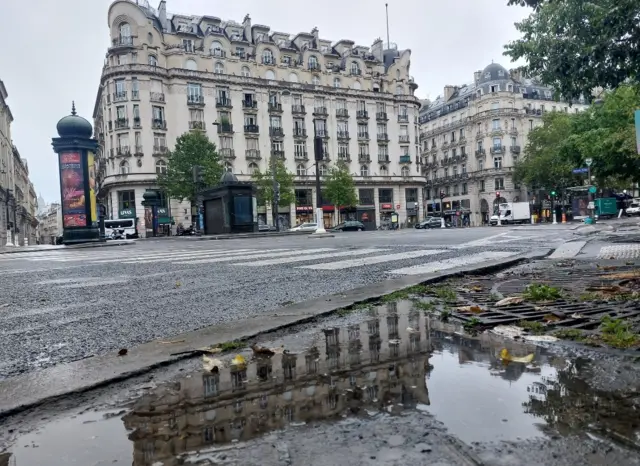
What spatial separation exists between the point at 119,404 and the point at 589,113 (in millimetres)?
30082

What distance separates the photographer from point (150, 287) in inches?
242

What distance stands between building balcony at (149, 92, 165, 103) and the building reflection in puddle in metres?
53.4

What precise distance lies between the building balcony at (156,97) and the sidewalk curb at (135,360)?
2042 inches

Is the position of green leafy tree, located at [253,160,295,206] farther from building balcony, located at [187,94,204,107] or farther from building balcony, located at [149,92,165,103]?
building balcony, located at [149,92,165,103]

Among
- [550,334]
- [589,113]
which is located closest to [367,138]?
[589,113]

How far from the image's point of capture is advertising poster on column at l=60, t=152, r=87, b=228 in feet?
75.1

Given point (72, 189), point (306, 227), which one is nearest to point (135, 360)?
point (72, 189)

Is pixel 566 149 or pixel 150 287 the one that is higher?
pixel 566 149

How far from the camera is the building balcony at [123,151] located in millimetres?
50331

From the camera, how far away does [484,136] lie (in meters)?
72.4

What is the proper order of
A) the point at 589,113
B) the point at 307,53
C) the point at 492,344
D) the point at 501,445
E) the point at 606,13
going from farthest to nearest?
the point at 307,53 < the point at 589,113 < the point at 606,13 < the point at 492,344 < the point at 501,445

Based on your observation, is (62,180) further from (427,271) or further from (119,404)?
(119,404)

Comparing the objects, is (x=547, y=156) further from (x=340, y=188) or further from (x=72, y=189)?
(x=72, y=189)

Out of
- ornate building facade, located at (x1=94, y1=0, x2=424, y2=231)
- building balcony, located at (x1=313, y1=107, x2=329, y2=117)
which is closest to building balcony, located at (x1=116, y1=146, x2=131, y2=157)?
ornate building facade, located at (x1=94, y1=0, x2=424, y2=231)
